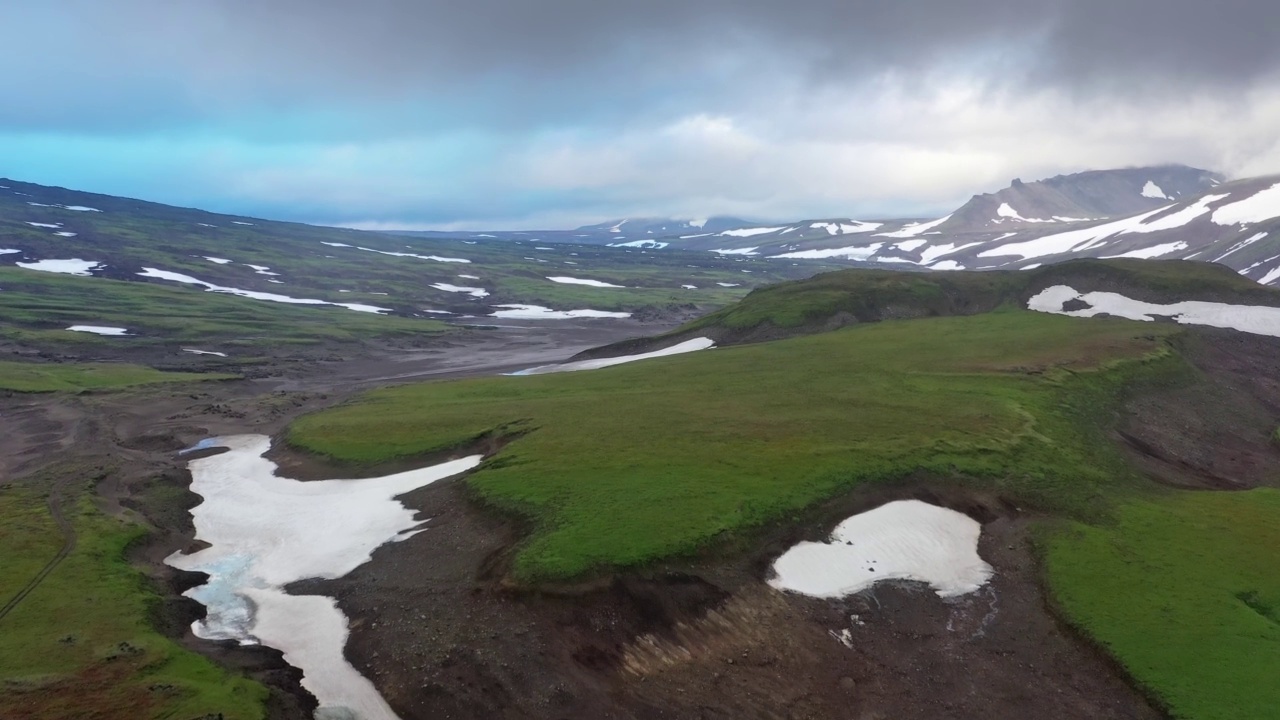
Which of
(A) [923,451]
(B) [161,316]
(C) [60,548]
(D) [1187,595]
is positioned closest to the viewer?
(D) [1187,595]

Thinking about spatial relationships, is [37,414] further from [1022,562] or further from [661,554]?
[1022,562]

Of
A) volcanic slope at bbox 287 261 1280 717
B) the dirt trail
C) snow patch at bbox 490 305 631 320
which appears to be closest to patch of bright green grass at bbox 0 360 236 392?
volcanic slope at bbox 287 261 1280 717

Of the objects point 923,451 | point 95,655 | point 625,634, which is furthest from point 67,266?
point 625,634

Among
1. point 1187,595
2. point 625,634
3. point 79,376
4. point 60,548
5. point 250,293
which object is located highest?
point 1187,595

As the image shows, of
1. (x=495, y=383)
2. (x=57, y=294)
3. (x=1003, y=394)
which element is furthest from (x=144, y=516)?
(x=57, y=294)

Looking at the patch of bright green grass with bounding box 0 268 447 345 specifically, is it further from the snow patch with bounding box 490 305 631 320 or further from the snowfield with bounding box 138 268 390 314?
the snow patch with bounding box 490 305 631 320

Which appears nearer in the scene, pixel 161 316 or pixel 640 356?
pixel 640 356

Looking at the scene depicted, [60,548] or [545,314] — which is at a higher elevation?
[60,548]

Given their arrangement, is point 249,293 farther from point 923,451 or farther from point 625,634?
point 625,634
